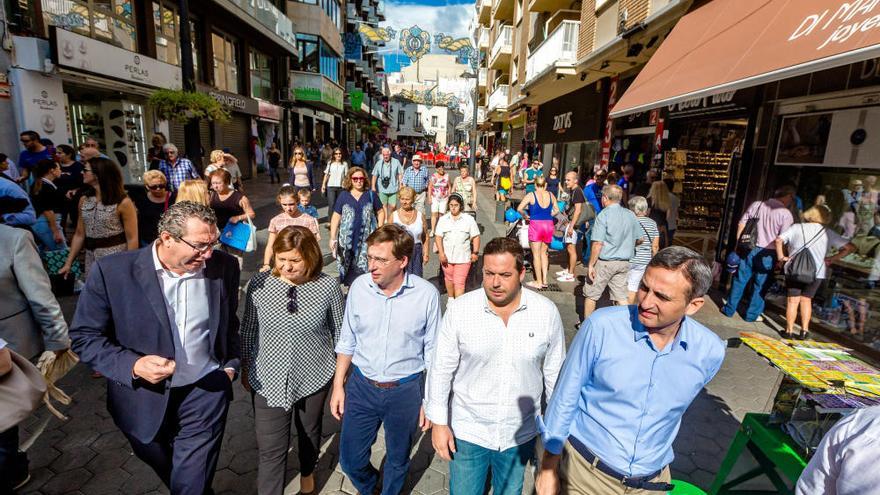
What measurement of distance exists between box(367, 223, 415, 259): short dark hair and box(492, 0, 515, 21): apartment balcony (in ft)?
87.5

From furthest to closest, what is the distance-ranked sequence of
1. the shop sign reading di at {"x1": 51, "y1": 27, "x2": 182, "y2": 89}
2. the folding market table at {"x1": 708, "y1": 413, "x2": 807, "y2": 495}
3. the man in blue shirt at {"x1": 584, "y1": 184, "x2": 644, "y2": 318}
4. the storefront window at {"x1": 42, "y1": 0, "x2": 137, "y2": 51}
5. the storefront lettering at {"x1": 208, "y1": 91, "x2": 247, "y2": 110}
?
1. the storefront lettering at {"x1": 208, "y1": 91, "x2": 247, "y2": 110}
2. the storefront window at {"x1": 42, "y1": 0, "x2": 137, "y2": 51}
3. the shop sign reading di at {"x1": 51, "y1": 27, "x2": 182, "y2": 89}
4. the man in blue shirt at {"x1": 584, "y1": 184, "x2": 644, "y2": 318}
5. the folding market table at {"x1": 708, "y1": 413, "x2": 807, "y2": 495}

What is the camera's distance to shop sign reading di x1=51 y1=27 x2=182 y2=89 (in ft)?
31.7

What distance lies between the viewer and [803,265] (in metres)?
5.49

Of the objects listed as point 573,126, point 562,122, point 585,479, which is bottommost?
point 585,479

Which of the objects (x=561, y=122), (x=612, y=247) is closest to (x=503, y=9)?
(x=561, y=122)

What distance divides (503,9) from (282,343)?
28.8 m

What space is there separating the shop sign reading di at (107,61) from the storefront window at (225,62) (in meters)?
4.22

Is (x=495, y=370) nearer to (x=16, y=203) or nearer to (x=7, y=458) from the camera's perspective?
(x=7, y=458)

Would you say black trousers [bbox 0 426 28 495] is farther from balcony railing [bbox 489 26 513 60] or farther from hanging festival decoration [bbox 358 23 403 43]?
hanging festival decoration [bbox 358 23 403 43]

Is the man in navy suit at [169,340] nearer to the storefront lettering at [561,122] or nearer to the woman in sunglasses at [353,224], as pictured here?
the woman in sunglasses at [353,224]

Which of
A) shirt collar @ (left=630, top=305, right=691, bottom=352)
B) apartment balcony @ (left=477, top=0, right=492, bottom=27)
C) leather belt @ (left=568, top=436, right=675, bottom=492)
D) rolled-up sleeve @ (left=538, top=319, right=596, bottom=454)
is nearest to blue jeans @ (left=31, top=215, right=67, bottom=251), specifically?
rolled-up sleeve @ (left=538, top=319, right=596, bottom=454)

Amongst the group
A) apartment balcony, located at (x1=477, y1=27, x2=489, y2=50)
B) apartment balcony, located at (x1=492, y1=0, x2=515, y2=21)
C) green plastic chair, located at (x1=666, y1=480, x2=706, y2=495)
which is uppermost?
apartment balcony, located at (x1=477, y1=27, x2=489, y2=50)

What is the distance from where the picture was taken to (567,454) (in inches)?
87.6

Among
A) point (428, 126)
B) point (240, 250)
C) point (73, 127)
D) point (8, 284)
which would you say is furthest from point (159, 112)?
point (428, 126)
